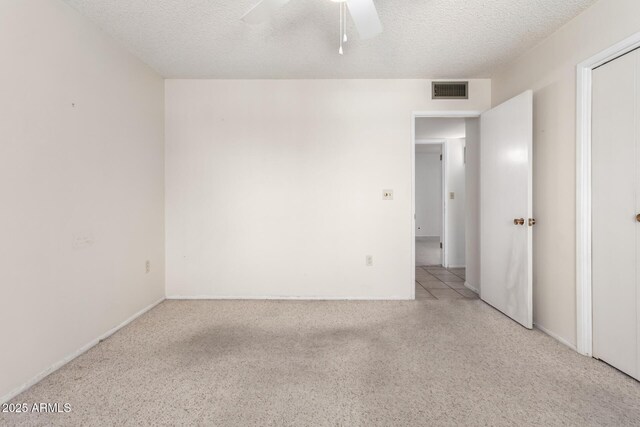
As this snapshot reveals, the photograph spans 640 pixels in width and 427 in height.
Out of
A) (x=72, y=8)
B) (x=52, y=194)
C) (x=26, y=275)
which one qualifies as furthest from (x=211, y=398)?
(x=72, y=8)

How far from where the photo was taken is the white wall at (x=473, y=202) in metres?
3.50

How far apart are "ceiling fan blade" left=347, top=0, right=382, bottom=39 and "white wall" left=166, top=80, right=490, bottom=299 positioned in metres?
1.44

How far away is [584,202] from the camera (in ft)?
6.67

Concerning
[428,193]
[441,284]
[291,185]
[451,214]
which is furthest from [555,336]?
[428,193]

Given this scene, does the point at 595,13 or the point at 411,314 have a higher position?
the point at 595,13

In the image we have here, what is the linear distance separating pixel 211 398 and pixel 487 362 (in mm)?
1769

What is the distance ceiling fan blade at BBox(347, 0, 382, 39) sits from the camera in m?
1.55

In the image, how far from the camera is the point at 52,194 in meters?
1.85

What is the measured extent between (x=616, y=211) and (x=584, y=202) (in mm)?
210

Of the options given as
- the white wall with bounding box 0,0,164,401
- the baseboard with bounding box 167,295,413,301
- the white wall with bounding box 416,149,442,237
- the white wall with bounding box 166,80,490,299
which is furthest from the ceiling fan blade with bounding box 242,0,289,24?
the white wall with bounding box 416,149,442,237

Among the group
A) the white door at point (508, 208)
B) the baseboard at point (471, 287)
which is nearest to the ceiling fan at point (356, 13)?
the white door at point (508, 208)

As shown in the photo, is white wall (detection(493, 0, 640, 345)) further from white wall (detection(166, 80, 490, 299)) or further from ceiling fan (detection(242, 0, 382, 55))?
ceiling fan (detection(242, 0, 382, 55))

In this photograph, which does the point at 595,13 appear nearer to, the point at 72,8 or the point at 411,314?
the point at 411,314

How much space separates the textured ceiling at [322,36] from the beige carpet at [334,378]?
2.43 m
